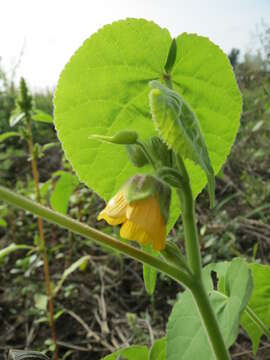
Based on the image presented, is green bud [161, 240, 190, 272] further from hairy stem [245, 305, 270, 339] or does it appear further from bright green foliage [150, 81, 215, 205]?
hairy stem [245, 305, 270, 339]

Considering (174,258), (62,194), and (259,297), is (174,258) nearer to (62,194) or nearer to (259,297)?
(259,297)

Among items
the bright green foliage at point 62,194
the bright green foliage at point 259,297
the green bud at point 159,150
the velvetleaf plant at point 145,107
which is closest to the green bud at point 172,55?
the velvetleaf plant at point 145,107

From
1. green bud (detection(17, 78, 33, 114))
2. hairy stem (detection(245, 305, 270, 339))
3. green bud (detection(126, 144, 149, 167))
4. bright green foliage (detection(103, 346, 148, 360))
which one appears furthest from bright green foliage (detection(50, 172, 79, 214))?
green bud (detection(126, 144, 149, 167))

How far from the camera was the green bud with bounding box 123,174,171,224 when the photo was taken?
512 mm

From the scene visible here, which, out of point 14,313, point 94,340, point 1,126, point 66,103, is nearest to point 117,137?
point 66,103

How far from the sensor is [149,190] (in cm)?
51

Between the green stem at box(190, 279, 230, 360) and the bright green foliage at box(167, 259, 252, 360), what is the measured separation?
0.04 feet

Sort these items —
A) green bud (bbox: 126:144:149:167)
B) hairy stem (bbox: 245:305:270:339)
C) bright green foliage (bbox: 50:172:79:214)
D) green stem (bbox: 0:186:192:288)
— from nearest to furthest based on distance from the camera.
Result: green stem (bbox: 0:186:192:288), green bud (bbox: 126:144:149:167), hairy stem (bbox: 245:305:270:339), bright green foliage (bbox: 50:172:79:214)

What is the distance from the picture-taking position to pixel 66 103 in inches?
25.6

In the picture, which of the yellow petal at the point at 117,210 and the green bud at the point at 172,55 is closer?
the yellow petal at the point at 117,210

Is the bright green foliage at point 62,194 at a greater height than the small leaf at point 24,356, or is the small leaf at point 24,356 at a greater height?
the small leaf at point 24,356

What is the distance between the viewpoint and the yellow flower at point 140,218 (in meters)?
0.50

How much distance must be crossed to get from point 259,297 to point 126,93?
1.58 ft

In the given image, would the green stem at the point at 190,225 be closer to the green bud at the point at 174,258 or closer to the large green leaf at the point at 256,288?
the green bud at the point at 174,258
